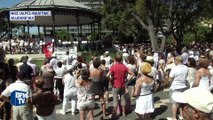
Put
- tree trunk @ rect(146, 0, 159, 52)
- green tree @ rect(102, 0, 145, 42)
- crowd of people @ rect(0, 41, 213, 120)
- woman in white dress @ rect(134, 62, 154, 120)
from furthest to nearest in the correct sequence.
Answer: green tree @ rect(102, 0, 145, 42) → tree trunk @ rect(146, 0, 159, 52) → woman in white dress @ rect(134, 62, 154, 120) → crowd of people @ rect(0, 41, 213, 120)

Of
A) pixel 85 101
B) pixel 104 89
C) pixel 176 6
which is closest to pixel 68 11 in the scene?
pixel 176 6

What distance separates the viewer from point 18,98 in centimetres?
861

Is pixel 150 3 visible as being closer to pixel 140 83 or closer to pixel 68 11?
pixel 68 11

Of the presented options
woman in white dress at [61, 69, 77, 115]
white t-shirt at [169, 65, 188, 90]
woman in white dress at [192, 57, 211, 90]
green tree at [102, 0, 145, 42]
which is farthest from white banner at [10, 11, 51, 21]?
green tree at [102, 0, 145, 42]

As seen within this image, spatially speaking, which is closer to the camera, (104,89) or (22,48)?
(104,89)

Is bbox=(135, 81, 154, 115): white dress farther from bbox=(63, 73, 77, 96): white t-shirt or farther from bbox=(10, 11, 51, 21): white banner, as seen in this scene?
bbox=(10, 11, 51, 21): white banner

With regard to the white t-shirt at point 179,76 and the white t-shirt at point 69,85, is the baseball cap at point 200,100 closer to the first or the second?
the white t-shirt at point 179,76

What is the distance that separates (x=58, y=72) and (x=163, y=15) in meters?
35.1

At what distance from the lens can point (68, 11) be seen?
33.5 m

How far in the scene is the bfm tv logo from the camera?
8.60 meters

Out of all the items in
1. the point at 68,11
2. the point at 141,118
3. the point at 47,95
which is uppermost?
the point at 68,11

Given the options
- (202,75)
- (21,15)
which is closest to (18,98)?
(202,75)

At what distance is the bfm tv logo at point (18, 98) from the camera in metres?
8.60

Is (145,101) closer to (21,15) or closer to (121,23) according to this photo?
(21,15)
